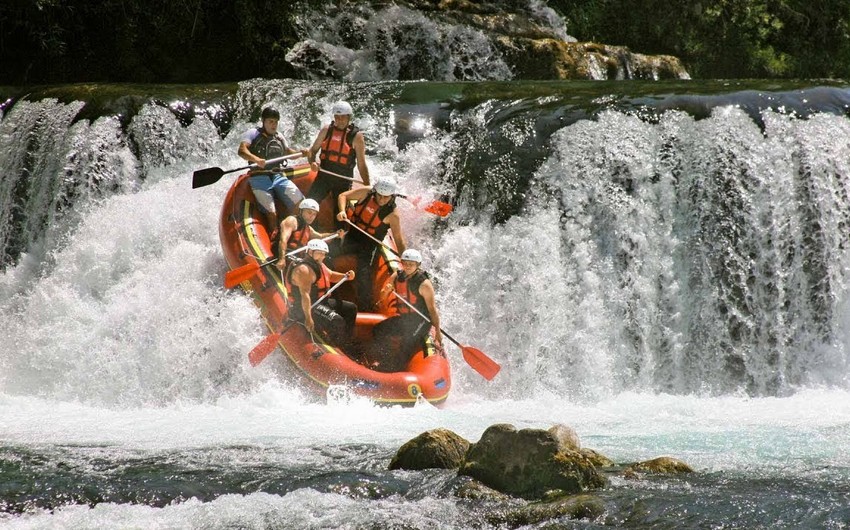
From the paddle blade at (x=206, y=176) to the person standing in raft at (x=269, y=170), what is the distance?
35cm

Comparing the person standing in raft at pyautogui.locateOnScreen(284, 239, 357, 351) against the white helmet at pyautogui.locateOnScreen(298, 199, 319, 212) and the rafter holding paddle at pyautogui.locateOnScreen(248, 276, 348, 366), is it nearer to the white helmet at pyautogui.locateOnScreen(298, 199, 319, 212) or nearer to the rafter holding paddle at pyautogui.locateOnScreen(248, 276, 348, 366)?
the rafter holding paddle at pyautogui.locateOnScreen(248, 276, 348, 366)

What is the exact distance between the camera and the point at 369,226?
30.3 ft

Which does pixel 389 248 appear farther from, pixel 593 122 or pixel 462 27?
pixel 462 27

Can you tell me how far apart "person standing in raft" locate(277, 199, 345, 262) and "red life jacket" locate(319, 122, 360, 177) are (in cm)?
62

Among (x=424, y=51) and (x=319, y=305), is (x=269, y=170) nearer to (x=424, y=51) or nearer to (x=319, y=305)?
(x=319, y=305)

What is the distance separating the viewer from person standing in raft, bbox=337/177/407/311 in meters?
9.18

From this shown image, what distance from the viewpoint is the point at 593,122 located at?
406 inches

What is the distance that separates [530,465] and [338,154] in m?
4.65

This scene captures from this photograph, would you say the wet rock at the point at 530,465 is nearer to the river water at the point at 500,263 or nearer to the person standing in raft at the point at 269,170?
the river water at the point at 500,263

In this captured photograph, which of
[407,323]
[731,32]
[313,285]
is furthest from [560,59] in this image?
[313,285]

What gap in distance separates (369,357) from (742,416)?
2.76 m

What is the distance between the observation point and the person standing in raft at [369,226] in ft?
30.1

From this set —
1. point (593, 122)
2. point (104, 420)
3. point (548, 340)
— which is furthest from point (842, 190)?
point (104, 420)

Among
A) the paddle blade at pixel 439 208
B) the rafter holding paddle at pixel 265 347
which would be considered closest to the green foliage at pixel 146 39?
the paddle blade at pixel 439 208
